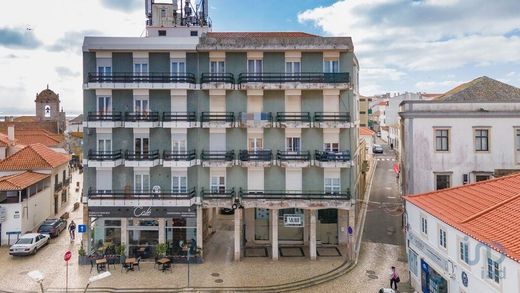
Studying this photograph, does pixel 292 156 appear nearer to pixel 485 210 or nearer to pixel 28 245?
pixel 485 210

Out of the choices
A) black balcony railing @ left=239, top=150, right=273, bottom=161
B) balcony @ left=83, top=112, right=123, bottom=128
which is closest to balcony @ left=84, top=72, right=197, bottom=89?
balcony @ left=83, top=112, right=123, bottom=128

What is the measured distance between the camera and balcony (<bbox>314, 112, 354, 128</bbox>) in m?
30.9

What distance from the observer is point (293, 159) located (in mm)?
30953

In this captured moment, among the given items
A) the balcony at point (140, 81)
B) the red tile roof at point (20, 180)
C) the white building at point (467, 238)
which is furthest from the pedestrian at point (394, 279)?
the red tile roof at point (20, 180)

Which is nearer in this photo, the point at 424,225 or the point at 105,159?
the point at 424,225

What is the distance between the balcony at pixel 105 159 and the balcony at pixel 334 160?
51.1ft

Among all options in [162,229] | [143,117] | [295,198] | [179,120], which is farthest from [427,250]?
[143,117]

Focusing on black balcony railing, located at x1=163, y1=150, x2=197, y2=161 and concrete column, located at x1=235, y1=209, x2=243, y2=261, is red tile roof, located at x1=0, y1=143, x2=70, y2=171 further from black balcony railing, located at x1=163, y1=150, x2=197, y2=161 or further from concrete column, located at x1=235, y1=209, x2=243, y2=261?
concrete column, located at x1=235, y1=209, x2=243, y2=261

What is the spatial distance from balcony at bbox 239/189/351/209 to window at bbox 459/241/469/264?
37.9 ft

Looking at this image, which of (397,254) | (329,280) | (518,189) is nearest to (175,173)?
(329,280)

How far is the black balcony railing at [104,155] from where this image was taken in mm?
30641

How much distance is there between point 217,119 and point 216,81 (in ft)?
9.73

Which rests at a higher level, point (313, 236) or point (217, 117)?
point (217, 117)

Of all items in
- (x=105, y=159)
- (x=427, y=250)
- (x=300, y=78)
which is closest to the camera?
(x=427, y=250)
